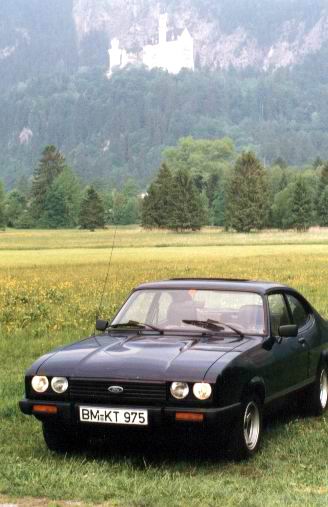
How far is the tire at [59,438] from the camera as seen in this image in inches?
276

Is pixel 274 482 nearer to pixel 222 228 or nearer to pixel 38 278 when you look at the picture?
pixel 38 278

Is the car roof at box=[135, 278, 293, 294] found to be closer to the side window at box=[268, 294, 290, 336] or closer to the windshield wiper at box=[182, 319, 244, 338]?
the side window at box=[268, 294, 290, 336]

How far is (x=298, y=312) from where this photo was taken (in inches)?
361

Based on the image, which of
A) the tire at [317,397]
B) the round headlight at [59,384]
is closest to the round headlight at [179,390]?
the round headlight at [59,384]

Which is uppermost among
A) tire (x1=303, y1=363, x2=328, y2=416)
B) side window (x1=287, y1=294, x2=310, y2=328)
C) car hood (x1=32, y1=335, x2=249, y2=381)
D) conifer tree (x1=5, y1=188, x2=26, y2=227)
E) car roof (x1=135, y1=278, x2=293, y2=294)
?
car roof (x1=135, y1=278, x2=293, y2=294)

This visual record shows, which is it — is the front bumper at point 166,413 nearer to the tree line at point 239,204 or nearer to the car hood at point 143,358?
the car hood at point 143,358

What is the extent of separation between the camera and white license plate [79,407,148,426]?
259 inches

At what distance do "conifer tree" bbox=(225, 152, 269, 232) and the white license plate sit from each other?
8208 cm

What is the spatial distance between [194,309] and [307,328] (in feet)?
4.90

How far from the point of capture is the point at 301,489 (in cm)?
621

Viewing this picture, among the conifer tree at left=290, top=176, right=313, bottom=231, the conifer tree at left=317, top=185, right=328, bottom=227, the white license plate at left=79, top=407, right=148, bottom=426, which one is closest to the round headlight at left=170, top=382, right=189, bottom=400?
the white license plate at left=79, top=407, right=148, bottom=426

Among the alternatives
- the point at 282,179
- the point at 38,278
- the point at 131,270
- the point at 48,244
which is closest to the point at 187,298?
the point at 38,278

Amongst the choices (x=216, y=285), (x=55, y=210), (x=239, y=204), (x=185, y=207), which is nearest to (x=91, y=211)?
(x=55, y=210)

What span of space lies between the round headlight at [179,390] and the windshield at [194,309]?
1.31m
